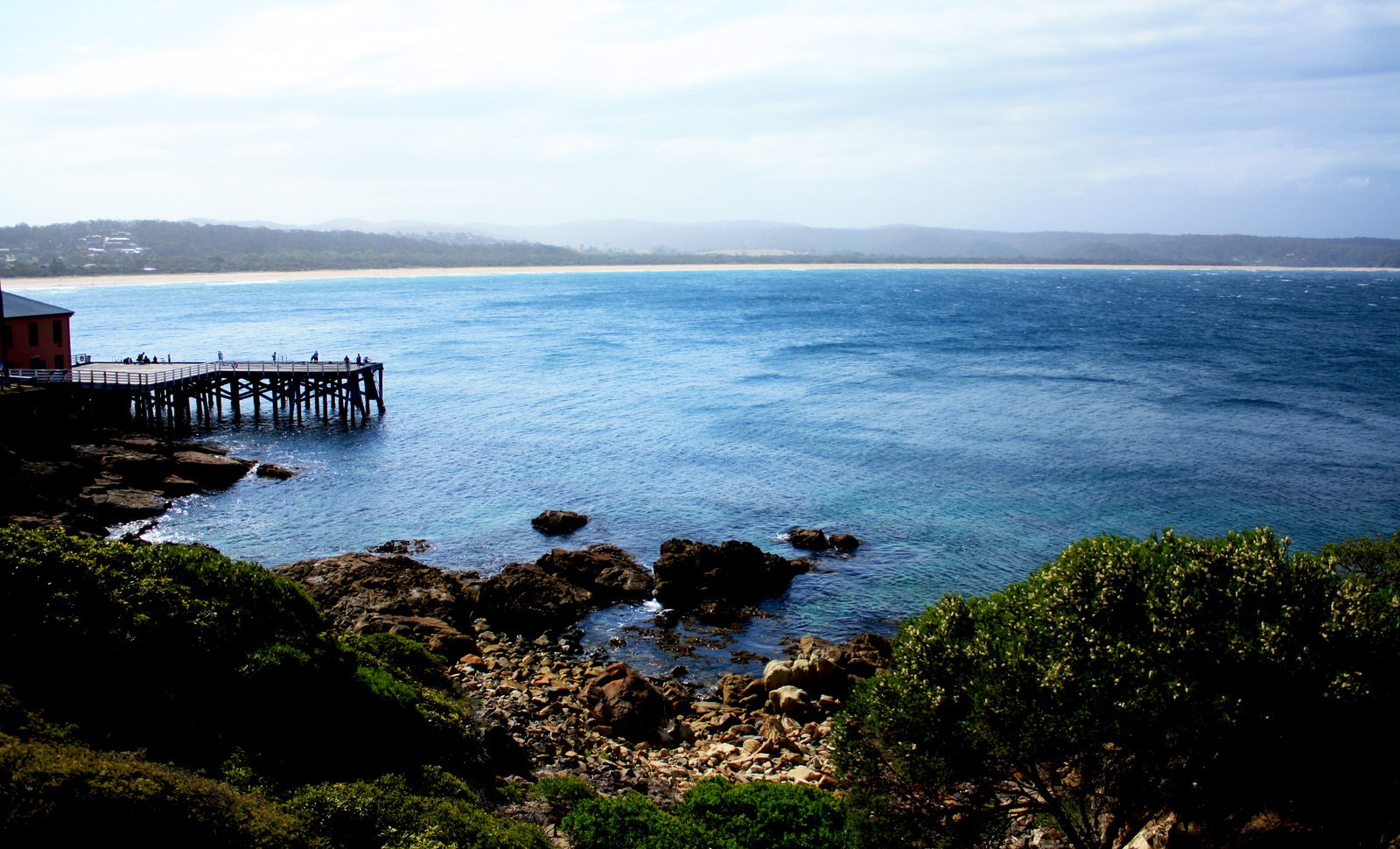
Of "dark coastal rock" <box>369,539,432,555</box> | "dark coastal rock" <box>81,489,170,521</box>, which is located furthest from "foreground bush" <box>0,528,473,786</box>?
"dark coastal rock" <box>81,489,170,521</box>

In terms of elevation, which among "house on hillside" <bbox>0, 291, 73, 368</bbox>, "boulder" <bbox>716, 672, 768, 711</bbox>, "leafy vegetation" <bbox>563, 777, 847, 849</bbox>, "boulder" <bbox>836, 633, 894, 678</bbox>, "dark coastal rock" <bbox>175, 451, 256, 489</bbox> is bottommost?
"boulder" <bbox>716, 672, 768, 711</bbox>

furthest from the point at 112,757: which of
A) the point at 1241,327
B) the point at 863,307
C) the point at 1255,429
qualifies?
the point at 863,307

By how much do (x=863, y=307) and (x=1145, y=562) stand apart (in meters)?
132

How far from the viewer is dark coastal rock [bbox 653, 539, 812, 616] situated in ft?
94.5

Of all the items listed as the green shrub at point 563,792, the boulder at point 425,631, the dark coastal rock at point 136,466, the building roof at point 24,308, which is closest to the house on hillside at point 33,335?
the building roof at point 24,308

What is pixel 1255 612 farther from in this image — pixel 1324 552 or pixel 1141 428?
pixel 1141 428

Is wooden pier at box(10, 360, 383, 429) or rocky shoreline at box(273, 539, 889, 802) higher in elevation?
wooden pier at box(10, 360, 383, 429)

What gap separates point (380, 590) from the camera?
27297 mm

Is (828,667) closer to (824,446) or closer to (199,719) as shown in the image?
(199,719)

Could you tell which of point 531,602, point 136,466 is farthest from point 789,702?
point 136,466

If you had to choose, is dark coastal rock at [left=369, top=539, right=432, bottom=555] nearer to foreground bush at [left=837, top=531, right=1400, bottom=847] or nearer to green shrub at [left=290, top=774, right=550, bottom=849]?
green shrub at [left=290, top=774, right=550, bottom=849]

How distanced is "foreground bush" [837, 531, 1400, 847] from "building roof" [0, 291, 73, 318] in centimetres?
4913

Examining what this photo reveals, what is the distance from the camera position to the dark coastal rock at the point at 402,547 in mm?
32062

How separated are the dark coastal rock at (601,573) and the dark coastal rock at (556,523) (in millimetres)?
3532
